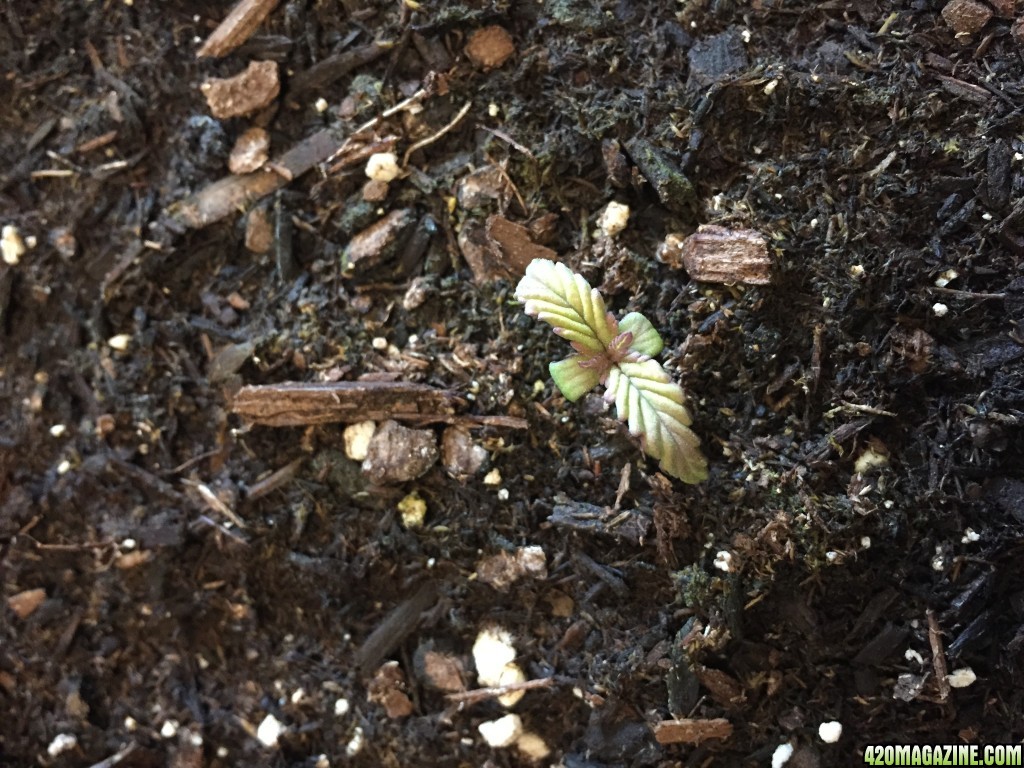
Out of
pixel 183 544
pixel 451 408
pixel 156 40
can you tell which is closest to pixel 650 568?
pixel 451 408

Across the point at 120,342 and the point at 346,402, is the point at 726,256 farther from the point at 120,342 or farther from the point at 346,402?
the point at 120,342

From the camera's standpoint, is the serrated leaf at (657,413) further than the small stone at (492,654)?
A: No

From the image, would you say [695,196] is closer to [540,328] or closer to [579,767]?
[540,328]

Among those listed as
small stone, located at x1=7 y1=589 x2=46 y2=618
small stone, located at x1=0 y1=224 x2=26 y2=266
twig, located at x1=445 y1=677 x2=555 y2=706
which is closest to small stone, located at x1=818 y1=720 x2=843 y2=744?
twig, located at x1=445 y1=677 x2=555 y2=706

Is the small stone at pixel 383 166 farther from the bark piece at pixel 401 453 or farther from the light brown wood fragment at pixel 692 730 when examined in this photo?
the light brown wood fragment at pixel 692 730

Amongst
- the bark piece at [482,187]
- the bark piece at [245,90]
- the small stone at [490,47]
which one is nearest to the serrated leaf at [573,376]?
the bark piece at [482,187]

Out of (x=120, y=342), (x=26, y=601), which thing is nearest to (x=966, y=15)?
(x=120, y=342)

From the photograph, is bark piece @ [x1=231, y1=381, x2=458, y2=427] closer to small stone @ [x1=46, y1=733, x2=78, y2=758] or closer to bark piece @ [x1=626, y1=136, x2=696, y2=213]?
bark piece @ [x1=626, y1=136, x2=696, y2=213]
